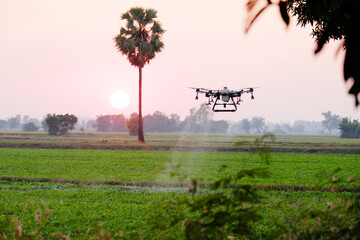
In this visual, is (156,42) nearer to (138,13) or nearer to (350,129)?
(138,13)

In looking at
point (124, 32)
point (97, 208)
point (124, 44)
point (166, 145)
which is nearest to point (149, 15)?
point (124, 32)

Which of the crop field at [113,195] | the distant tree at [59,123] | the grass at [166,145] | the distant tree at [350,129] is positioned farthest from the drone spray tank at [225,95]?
the distant tree at [350,129]

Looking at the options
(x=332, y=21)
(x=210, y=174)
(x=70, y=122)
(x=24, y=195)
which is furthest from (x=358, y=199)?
(x=70, y=122)

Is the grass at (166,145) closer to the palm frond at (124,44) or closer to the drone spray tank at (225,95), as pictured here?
the drone spray tank at (225,95)

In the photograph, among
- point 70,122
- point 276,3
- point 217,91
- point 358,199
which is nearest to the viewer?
point 276,3

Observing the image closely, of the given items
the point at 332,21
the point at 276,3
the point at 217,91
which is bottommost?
the point at 332,21

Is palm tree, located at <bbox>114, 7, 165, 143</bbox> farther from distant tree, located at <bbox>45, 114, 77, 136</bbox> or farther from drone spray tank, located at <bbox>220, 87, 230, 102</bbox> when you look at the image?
distant tree, located at <bbox>45, 114, 77, 136</bbox>

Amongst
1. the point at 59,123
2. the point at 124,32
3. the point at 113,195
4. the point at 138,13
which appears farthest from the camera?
the point at 59,123

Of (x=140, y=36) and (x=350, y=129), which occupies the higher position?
(x=140, y=36)

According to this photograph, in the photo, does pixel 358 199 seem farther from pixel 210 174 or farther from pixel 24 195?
pixel 210 174
